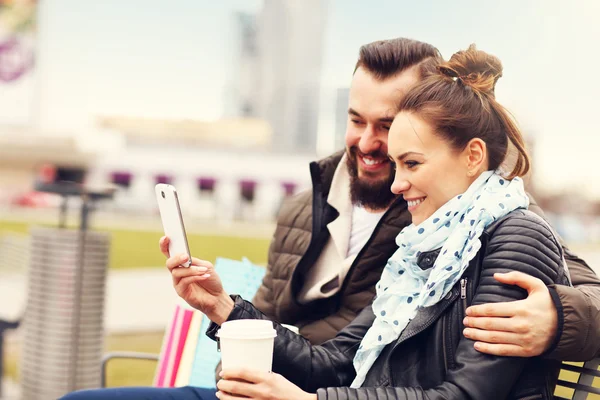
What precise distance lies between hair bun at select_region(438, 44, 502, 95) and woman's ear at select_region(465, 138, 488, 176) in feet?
0.50

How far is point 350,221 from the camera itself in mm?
2729

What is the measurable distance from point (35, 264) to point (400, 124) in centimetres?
341

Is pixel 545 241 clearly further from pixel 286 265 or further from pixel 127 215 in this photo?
pixel 127 215

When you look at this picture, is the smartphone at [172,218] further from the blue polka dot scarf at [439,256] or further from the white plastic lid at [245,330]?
the blue polka dot scarf at [439,256]

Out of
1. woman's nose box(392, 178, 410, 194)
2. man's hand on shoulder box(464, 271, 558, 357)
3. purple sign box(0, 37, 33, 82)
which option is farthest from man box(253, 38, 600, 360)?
purple sign box(0, 37, 33, 82)

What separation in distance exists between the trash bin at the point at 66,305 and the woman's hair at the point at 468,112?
3139mm

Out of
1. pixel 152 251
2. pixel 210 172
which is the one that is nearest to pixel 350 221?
pixel 152 251

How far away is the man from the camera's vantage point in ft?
8.25

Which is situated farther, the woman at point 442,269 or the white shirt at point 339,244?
the white shirt at point 339,244

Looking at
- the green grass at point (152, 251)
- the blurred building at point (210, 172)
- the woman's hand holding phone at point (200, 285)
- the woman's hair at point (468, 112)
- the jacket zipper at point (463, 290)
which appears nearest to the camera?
the jacket zipper at point (463, 290)

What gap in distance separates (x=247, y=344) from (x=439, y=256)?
498mm

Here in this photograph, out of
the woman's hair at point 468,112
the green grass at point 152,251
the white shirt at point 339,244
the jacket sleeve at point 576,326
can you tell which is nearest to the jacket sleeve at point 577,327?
the jacket sleeve at point 576,326

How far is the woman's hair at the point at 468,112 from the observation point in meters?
1.82

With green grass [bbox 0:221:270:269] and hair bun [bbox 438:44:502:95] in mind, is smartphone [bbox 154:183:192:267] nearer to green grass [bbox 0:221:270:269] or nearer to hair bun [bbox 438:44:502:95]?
hair bun [bbox 438:44:502:95]
